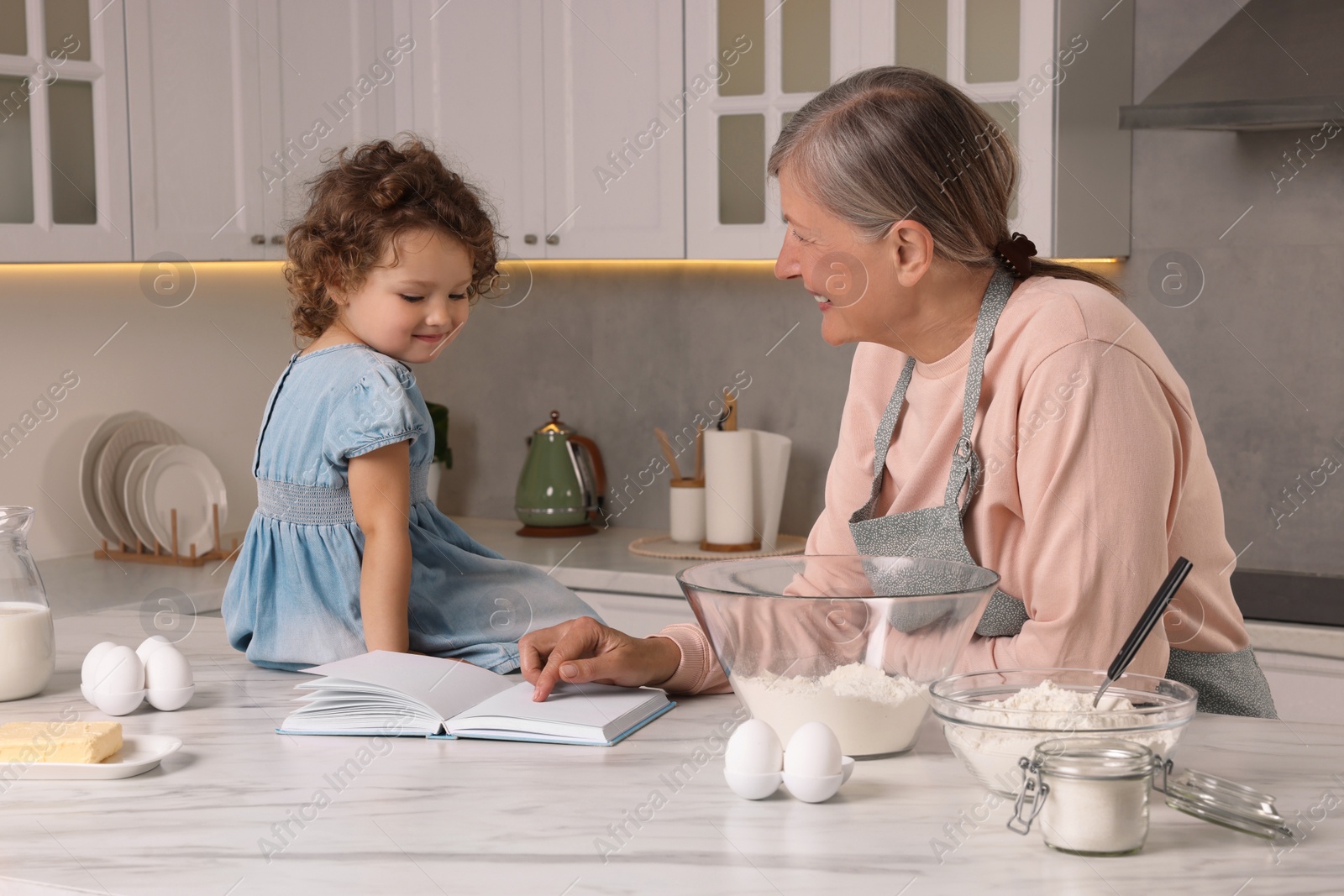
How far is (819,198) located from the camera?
133cm

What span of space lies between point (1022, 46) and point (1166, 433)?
4.62 ft

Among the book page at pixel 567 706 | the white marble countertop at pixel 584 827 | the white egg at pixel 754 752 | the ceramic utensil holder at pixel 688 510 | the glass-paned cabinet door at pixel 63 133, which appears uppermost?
the glass-paned cabinet door at pixel 63 133

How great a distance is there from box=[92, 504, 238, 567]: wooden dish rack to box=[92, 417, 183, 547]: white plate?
0.10ft

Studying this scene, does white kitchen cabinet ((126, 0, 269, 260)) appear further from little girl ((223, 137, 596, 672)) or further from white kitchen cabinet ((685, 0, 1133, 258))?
little girl ((223, 137, 596, 672))

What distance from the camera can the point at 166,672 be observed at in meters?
1.22

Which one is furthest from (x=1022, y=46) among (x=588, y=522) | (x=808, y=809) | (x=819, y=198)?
(x=808, y=809)

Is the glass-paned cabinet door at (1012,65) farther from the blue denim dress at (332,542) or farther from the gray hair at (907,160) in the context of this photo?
the blue denim dress at (332,542)

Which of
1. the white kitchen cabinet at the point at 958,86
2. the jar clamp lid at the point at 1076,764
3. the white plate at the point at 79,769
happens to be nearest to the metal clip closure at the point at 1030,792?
the jar clamp lid at the point at 1076,764

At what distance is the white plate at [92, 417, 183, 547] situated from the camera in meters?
2.78

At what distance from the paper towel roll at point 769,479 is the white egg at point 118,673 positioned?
6.02 ft

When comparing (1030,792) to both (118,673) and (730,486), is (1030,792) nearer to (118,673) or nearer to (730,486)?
(118,673)

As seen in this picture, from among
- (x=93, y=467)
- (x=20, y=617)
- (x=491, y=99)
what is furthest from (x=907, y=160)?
(x=93, y=467)

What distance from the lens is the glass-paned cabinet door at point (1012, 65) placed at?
239 cm

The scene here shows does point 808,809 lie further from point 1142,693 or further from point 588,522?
point 588,522
